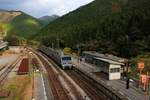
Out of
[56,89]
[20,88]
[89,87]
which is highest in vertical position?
[89,87]

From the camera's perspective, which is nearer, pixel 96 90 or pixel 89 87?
pixel 96 90

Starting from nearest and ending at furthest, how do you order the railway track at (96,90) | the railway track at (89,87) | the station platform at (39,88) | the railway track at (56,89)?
1. the railway track at (96,90)
2. the railway track at (89,87)
3. the station platform at (39,88)
4. the railway track at (56,89)

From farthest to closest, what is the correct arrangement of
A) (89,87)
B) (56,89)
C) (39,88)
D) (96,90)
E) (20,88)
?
(20,88)
(39,88)
(89,87)
(56,89)
(96,90)

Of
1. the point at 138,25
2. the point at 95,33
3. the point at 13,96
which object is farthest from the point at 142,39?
the point at 13,96

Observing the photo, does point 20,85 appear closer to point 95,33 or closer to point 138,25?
point 138,25

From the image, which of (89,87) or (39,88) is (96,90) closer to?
(89,87)

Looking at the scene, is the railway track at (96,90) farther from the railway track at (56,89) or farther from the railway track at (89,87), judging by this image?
the railway track at (56,89)

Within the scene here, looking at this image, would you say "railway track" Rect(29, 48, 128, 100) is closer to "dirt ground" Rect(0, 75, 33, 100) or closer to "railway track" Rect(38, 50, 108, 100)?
"railway track" Rect(38, 50, 108, 100)

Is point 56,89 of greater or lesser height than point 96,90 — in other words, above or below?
below

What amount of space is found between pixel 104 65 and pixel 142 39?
37945 millimetres

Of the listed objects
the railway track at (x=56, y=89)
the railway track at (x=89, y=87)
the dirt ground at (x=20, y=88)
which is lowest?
the dirt ground at (x=20, y=88)

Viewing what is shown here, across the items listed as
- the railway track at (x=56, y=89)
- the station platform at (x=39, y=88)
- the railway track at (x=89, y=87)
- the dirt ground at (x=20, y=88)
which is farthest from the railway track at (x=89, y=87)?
the dirt ground at (x=20, y=88)

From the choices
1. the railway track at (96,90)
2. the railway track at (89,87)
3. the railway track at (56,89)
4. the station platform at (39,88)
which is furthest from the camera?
the railway track at (56,89)

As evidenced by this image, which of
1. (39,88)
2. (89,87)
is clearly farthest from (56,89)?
(89,87)
